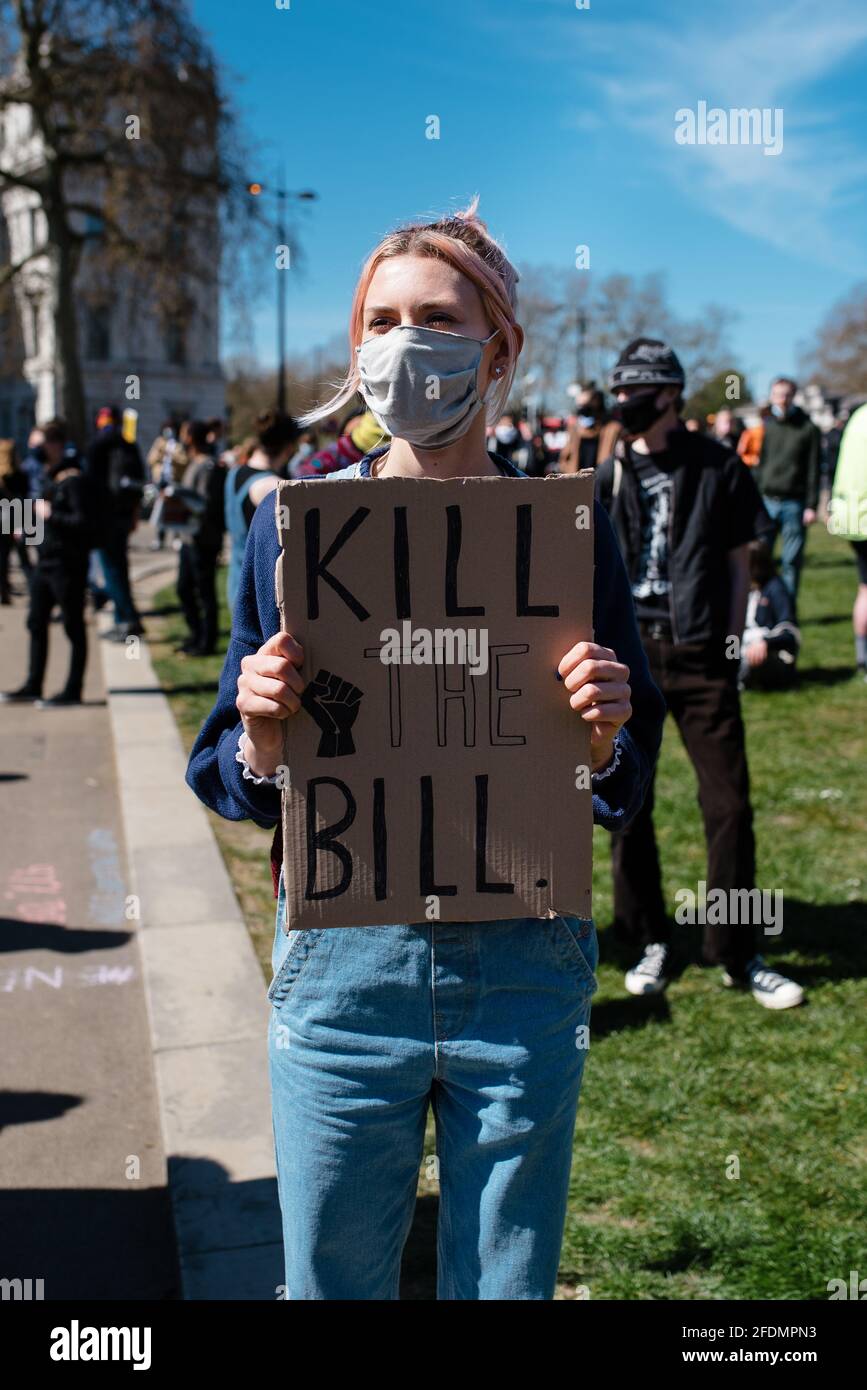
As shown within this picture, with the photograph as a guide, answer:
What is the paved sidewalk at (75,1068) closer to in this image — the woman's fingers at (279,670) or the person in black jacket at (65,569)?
the woman's fingers at (279,670)

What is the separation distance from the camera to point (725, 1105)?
366 centimetres

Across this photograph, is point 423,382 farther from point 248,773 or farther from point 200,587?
point 200,587

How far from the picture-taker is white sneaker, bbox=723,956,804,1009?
4.25 metres

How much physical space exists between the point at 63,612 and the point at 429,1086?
830 cm

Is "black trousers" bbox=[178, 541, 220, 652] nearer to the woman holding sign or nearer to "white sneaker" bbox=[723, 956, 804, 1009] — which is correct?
"white sneaker" bbox=[723, 956, 804, 1009]

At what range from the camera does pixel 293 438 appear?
6.76 meters

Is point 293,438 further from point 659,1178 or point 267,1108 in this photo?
point 659,1178

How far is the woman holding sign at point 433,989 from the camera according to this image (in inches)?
68.8

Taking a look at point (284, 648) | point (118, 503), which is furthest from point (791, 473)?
point (284, 648)

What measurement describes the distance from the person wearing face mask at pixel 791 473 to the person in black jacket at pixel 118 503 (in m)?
5.84

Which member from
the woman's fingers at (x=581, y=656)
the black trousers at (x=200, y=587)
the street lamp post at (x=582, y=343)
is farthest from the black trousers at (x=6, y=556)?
the street lamp post at (x=582, y=343)

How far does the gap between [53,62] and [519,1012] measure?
27632 millimetres
